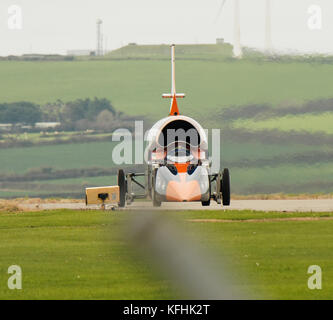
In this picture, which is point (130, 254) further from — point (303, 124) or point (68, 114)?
point (68, 114)

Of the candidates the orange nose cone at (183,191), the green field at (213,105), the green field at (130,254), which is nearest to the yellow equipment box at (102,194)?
the green field at (130,254)

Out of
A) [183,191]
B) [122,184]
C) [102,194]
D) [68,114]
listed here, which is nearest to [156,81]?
[68,114]

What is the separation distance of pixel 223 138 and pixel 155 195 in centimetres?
3926

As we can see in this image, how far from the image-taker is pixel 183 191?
4891 cm

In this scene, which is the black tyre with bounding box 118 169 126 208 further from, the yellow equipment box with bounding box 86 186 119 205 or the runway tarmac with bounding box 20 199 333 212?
the runway tarmac with bounding box 20 199 333 212

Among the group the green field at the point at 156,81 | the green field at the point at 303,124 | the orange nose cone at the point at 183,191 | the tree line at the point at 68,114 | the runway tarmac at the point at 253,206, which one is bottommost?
the runway tarmac at the point at 253,206

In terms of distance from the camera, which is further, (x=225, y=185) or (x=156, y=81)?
(x=156, y=81)

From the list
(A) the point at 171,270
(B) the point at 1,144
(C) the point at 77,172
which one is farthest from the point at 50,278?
(B) the point at 1,144

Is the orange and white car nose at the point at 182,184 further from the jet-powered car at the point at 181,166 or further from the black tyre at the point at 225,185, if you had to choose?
the black tyre at the point at 225,185

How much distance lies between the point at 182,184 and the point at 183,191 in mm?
398

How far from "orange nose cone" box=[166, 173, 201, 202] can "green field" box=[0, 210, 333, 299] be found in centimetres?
414

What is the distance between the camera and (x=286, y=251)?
63.5 meters

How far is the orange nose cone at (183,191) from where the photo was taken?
1923 inches

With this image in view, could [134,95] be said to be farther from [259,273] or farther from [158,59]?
[259,273]
